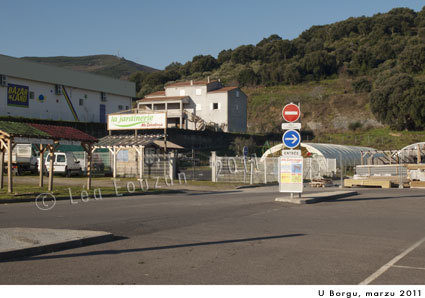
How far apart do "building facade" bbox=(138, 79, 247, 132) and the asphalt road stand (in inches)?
2427

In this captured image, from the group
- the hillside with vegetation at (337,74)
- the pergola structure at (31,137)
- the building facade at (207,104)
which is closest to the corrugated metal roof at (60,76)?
the building facade at (207,104)

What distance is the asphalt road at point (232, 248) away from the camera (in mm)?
6770

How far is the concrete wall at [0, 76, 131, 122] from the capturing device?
5213cm

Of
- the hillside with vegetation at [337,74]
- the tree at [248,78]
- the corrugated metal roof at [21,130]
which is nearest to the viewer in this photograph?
the corrugated metal roof at [21,130]

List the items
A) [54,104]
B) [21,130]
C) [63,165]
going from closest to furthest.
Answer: [21,130], [63,165], [54,104]

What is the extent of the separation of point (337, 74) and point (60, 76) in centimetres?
7745

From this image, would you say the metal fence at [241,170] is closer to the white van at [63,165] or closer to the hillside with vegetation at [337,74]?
the white van at [63,165]

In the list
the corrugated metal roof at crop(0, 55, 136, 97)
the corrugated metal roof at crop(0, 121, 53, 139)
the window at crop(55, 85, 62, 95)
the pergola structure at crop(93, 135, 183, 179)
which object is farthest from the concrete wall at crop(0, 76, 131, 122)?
the corrugated metal roof at crop(0, 121, 53, 139)

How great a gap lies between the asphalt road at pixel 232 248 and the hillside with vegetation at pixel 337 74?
65227 mm

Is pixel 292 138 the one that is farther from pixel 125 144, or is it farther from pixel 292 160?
pixel 125 144

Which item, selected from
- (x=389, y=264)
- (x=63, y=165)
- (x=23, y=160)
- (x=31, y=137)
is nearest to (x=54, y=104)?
(x=23, y=160)

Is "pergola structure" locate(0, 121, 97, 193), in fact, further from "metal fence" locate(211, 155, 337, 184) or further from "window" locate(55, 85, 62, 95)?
"window" locate(55, 85, 62, 95)

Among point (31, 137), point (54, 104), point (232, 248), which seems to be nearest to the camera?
point (232, 248)

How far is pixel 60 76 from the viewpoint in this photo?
5897cm
